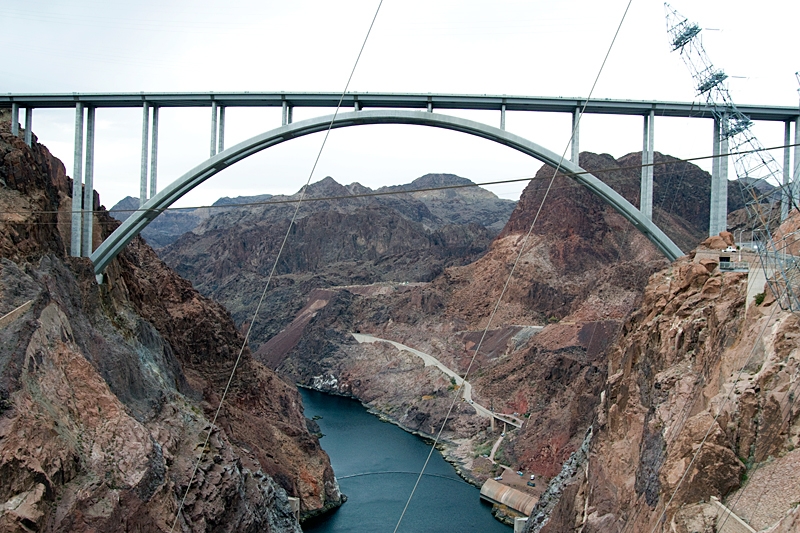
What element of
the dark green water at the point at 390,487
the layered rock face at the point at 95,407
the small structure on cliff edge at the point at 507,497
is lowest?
the dark green water at the point at 390,487

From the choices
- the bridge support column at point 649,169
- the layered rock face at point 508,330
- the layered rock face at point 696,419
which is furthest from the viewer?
the layered rock face at point 508,330

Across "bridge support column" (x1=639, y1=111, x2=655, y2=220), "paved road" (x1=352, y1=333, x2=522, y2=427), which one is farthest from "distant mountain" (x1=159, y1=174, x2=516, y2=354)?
"bridge support column" (x1=639, y1=111, x2=655, y2=220)

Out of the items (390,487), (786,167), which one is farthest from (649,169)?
(390,487)

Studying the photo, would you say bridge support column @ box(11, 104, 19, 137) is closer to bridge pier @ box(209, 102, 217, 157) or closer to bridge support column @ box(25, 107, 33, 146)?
bridge support column @ box(25, 107, 33, 146)

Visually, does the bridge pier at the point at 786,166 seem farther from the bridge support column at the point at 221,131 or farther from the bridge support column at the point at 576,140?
the bridge support column at the point at 221,131

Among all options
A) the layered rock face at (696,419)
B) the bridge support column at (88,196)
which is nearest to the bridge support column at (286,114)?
the bridge support column at (88,196)

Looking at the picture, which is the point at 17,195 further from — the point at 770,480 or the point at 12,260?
the point at 770,480
